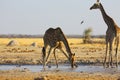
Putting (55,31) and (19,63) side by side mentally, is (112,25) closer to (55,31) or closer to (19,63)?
(55,31)

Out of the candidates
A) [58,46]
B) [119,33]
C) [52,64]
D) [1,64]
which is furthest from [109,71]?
[1,64]

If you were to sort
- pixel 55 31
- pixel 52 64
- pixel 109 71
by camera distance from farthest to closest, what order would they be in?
pixel 52 64, pixel 55 31, pixel 109 71

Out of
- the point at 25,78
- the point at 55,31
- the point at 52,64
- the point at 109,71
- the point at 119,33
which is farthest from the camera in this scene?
the point at 52,64

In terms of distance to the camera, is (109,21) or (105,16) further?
(105,16)

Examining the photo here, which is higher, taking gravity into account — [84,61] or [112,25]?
[112,25]

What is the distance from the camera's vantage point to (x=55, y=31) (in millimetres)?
24922

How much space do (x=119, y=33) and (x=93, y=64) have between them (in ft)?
11.3

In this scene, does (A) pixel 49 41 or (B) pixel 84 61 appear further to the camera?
(B) pixel 84 61

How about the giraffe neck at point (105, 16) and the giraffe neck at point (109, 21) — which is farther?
the giraffe neck at point (105, 16)

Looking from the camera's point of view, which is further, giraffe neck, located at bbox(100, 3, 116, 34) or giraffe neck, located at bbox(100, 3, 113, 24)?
giraffe neck, located at bbox(100, 3, 113, 24)

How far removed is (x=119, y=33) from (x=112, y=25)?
0.61m

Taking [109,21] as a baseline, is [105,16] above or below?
above

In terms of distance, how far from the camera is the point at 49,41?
25.3 m

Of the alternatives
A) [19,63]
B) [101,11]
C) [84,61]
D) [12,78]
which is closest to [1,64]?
[19,63]
